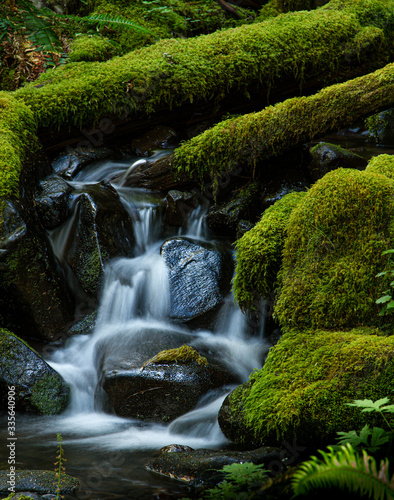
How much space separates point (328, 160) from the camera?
6.16 meters

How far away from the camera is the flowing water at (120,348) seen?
128 inches

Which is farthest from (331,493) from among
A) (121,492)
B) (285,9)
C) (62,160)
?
(285,9)

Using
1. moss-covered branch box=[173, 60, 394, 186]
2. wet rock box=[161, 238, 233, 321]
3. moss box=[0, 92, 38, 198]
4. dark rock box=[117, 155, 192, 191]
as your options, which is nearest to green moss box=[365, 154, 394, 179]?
moss-covered branch box=[173, 60, 394, 186]

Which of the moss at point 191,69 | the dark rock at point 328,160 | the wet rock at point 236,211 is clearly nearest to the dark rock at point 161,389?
the wet rock at point 236,211

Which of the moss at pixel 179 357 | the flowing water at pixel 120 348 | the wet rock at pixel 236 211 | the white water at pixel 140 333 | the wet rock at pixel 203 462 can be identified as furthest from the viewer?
the wet rock at pixel 236 211

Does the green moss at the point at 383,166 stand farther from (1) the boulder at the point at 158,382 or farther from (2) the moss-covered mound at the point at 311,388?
(1) the boulder at the point at 158,382

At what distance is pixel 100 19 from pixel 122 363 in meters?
6.32

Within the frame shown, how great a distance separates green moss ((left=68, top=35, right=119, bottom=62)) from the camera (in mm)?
7931

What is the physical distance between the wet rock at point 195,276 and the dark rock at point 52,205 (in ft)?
4.38

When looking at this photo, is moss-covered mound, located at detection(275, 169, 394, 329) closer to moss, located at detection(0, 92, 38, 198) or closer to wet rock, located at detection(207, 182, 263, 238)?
wet rock, located at detection(207, 182, 263, 238)

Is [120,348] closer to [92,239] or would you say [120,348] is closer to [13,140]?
[92,239]

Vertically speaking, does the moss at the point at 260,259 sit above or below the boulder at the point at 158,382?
above

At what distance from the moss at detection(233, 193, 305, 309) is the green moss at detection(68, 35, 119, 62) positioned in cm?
552

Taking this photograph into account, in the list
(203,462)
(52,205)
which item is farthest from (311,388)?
(52,205)
